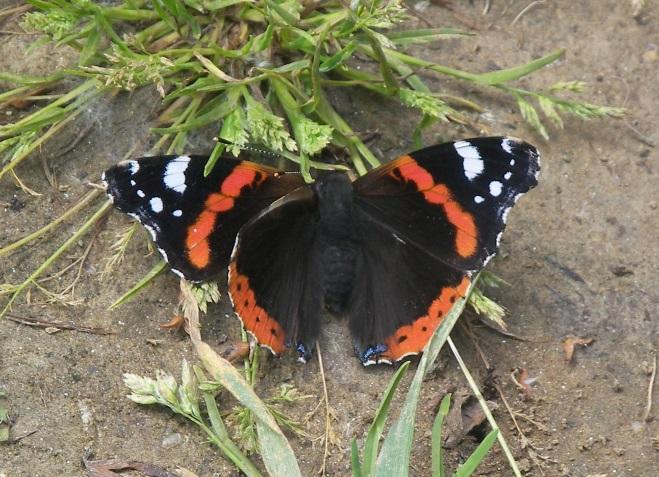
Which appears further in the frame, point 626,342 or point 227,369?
point 626,342

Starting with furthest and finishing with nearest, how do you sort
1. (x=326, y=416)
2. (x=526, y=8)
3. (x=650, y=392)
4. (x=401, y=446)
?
1. (x=526, y=8)
2. (x=650, y=392)
3. (x=326, y=416)
4. (x=401, y=446)

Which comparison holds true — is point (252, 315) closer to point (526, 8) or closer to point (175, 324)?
point (175, 324)

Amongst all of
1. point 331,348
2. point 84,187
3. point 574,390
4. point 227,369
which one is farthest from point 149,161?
point 574,390

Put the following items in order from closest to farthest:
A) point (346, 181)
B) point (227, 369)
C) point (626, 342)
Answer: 1. point (227, 369)
2. point (346, 181)
3. point (626, 342)

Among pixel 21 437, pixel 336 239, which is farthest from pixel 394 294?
pixel 21 437

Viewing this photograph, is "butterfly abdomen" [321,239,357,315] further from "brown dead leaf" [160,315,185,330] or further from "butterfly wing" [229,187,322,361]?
"brown dead leaf" [160,315,185,330]

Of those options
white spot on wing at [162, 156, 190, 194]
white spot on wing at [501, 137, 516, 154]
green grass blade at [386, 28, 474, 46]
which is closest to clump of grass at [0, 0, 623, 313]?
green grass blade at [386, 28, 474, 46]

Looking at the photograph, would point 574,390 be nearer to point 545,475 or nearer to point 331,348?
point 545,475
